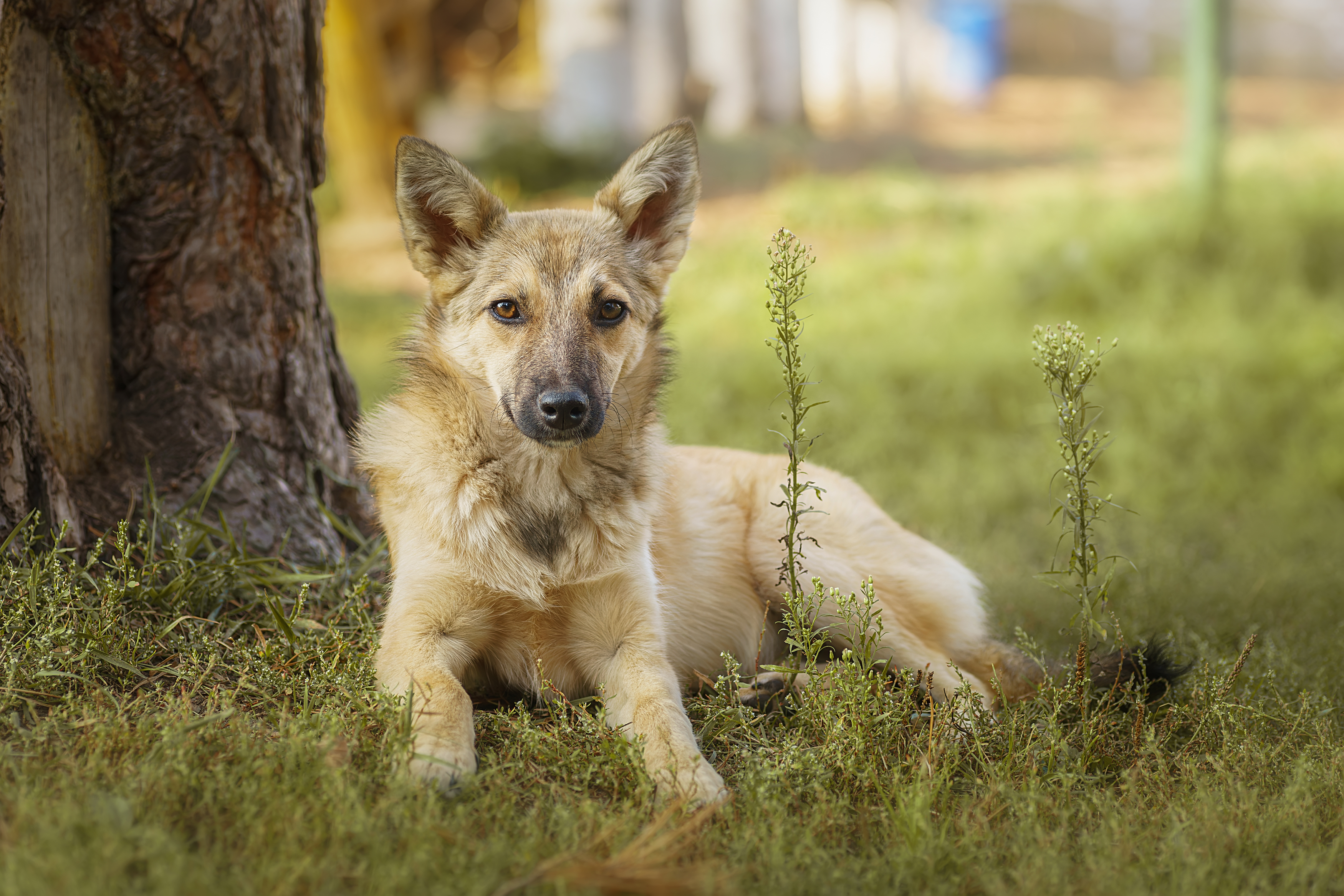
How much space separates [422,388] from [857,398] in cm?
459

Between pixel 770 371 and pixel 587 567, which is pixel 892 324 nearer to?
pixel 770 371

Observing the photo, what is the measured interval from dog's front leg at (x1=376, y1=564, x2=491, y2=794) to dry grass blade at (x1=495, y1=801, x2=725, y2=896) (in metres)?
0.57

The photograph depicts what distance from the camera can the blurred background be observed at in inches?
241

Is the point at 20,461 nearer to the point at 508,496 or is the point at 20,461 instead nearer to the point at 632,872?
the point at 508,496

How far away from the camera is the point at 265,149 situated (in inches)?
158

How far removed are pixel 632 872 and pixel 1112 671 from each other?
5.97 feet

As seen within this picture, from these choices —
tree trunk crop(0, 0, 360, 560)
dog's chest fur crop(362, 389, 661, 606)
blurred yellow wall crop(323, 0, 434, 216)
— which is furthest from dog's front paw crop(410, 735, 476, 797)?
blurred yellow wall crop(323, 0, 434, 216)

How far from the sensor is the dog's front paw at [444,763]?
2727 mm

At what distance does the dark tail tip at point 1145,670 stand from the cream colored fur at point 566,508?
306 mm

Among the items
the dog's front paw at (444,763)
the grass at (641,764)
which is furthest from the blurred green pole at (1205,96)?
the dog's front paw at (444,763)

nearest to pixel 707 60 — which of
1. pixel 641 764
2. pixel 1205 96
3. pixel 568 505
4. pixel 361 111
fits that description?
pixel 361 111

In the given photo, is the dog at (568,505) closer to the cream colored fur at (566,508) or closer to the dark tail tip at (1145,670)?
the cream colored fur at (566,508)

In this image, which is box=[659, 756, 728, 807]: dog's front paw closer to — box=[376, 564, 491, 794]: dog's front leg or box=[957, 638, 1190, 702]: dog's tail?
box=[376, 564, 491, 794]: dog's front leg

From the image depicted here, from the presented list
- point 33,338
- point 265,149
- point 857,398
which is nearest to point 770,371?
point 857,398
